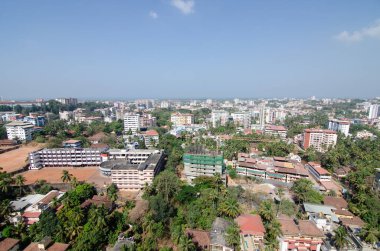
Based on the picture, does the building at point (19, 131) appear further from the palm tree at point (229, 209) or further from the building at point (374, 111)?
the building at point (374, 111)

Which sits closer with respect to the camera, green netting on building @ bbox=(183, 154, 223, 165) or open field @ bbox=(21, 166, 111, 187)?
green netting on building @ bbox=(183, 154, 223, 165)

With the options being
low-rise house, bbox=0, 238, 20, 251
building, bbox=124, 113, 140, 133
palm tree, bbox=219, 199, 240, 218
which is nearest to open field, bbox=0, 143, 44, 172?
low-rise house, bbox=0, 238, 20, 251

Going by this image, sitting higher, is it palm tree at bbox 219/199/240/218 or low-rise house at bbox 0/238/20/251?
palm tree at bbox 219/199/240/218

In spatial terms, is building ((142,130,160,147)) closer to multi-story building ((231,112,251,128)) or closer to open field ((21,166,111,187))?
open field ((21,166,111,187))

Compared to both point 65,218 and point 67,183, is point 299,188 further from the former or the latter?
point 67,183

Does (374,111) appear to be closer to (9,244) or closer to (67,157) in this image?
(67,157)

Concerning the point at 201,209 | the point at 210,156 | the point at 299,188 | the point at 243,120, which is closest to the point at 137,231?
the point at 201,209
